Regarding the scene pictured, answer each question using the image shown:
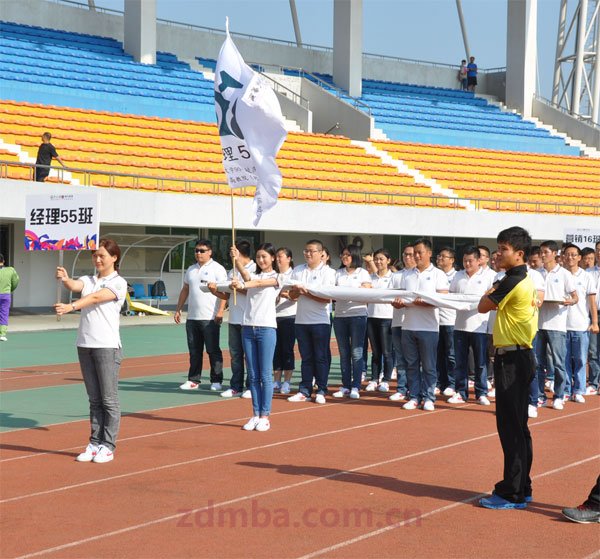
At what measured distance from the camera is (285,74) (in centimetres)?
4041

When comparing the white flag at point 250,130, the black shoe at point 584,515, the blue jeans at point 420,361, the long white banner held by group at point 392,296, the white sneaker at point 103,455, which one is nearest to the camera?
the black shoe at point 584,515

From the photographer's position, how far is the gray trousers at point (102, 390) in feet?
26.6

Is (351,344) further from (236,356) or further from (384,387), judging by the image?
(236,356)

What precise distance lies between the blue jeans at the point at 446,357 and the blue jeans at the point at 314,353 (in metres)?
1.61

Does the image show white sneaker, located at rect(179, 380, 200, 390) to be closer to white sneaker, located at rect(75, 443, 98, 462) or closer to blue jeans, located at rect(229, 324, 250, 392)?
blue jeans, located at rect(229, 324, 250, 392)

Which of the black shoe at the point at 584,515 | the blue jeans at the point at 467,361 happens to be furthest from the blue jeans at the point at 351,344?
the black shoe at the point at 584,515

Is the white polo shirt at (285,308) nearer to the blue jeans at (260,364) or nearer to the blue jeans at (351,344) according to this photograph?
the blue jeans at (351,344)

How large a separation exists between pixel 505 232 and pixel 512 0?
37.9m

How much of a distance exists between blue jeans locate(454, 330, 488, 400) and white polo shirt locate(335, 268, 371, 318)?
1.27 meters

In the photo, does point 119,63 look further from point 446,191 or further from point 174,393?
point 174,393

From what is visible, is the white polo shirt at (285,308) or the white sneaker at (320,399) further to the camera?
the white polo shirt at (285,308)

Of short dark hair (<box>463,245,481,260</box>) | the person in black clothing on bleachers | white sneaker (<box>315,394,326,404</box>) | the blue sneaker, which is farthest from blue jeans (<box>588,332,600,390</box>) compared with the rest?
the person in black clothing on bleachers

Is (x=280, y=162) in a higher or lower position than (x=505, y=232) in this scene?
higher

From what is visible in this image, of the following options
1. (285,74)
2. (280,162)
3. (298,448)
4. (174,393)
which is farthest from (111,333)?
(285,74)
